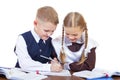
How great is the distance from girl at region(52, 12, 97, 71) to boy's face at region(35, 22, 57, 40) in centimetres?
8

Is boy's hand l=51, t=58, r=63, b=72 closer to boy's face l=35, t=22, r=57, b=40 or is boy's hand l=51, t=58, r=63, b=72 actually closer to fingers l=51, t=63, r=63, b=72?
fingers l=51, t=63, r=63, b=72

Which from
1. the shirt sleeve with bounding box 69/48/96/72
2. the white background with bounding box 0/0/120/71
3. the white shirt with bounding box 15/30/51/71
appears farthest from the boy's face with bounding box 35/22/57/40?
the white background with bounding box 0/0/120/71

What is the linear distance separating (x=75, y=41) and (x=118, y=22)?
37.2 inches

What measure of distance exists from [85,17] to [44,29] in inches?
38.4

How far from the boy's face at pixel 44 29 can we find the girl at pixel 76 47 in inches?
3.3

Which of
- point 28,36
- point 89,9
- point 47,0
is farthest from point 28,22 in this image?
point 28,36

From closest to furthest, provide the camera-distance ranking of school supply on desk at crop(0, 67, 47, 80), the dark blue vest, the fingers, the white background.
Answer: school supply on desk at crop(0, 67, 47, 80)
the fingers
the dark blue vest
the white background

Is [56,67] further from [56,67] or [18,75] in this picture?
[18,75]

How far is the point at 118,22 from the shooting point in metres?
2.48

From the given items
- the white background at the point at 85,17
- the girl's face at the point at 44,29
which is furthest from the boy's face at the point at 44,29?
the white background at the point at 85,17

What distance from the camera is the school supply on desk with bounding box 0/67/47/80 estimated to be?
1281mm

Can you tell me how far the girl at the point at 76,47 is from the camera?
158cm

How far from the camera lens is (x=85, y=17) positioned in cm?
245

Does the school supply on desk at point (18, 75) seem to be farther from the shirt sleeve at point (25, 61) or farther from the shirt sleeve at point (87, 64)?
the shirt sleeve at point (87, 64)
